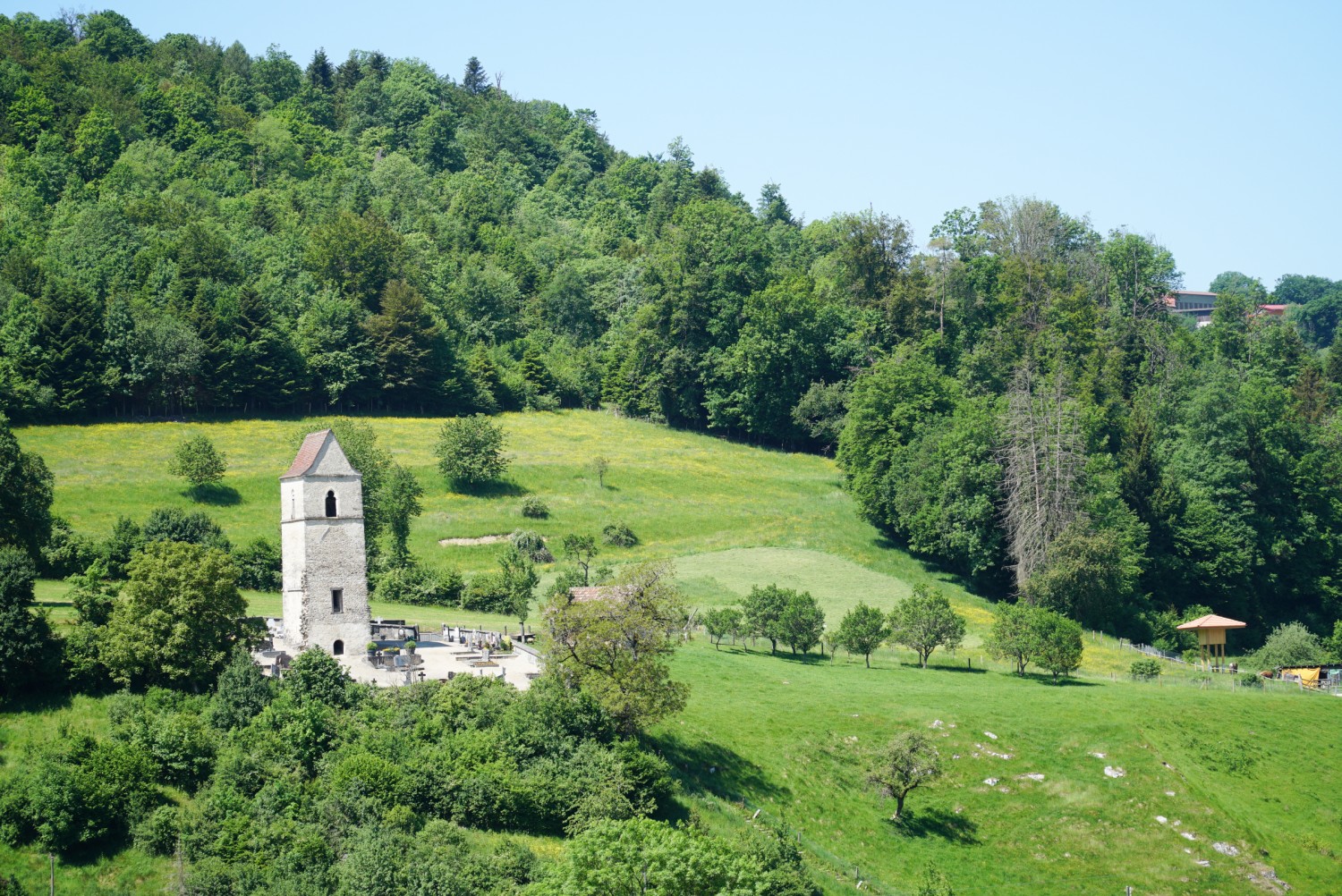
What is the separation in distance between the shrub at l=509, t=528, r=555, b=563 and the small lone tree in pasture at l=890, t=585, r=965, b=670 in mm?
20606

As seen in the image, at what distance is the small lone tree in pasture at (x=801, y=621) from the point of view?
66.2 m

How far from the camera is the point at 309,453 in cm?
5559

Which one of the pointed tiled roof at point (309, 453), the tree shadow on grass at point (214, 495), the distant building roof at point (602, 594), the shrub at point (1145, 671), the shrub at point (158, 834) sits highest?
the pointed tiled roof at point (309, 453)

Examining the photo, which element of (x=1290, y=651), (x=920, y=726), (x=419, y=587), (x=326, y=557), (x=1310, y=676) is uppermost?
(x=326, y=557)

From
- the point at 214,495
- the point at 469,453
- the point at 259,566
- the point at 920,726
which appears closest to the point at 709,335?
the point at 469,453

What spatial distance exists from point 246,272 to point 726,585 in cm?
5893

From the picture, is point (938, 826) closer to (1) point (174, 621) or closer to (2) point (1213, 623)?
(1) point (174, 621)

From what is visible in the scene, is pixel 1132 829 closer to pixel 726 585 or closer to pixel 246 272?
pixel 726 585

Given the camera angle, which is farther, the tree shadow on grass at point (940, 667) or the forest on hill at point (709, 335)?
the forest on hill at point (709, 335)

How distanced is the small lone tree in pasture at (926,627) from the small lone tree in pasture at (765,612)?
598cm

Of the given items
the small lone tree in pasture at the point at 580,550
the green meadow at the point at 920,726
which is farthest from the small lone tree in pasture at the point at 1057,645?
the small lone tree in pasture at the point at 580,550

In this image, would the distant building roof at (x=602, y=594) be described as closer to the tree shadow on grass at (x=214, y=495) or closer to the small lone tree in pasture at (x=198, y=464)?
the tree shadow on grass at (x=214, y=495)

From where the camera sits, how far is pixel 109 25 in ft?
573

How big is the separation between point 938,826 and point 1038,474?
3654 centimetres
